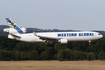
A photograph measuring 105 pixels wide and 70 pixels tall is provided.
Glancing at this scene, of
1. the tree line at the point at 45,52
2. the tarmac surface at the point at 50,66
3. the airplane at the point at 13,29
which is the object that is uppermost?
the airplane at the point at 13,29

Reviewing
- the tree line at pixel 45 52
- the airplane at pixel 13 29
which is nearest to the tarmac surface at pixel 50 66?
the airplane at pixel 13 29

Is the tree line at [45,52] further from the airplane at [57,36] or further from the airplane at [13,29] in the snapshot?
the airplane at [57,36]

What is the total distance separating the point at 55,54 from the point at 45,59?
4.87 m

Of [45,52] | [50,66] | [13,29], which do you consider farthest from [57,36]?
[45,52]

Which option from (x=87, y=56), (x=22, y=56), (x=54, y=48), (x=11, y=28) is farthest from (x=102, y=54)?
(x=11, y=28)

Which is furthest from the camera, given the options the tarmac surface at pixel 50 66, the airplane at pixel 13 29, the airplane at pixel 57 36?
the tarmac surface at pixel 50 66

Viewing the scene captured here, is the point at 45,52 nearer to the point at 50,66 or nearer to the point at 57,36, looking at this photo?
the point at 50,66

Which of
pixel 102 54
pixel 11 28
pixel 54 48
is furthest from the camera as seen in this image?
pixel 54 48

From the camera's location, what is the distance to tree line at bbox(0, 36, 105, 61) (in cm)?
9966

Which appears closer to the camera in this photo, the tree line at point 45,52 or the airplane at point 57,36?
the airplane at point 57,36

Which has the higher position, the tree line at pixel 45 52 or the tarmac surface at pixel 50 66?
the tree line at pixel 45 52

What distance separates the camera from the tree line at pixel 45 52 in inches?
3923

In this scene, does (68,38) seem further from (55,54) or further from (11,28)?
(55,54)

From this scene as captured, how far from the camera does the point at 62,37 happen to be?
6600cm
